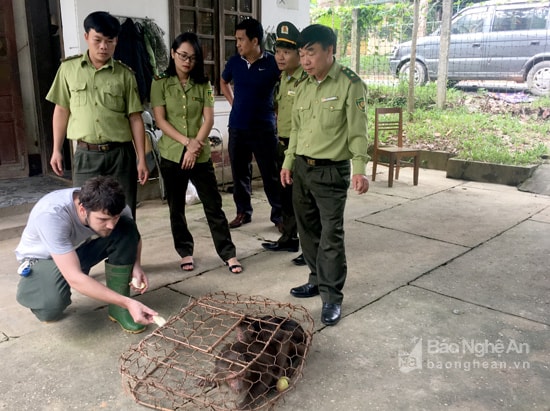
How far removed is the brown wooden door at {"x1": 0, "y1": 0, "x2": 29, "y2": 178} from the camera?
15.8 ft

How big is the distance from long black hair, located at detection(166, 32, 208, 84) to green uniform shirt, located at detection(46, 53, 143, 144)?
0.31 meters

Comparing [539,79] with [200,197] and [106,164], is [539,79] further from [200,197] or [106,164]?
[106,164]

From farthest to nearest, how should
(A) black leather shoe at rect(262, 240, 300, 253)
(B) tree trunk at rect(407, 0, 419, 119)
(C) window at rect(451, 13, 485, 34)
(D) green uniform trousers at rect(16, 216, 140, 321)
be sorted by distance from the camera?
(C) window at rect(451, 13, 485, 34) → (B) tree trunk at rect(407, 0, 419, 119) → (A) black leather shoe at rect(262, 240, 300, 253) → (D) green uniform trousers at rect(16, 216, 140, 321)

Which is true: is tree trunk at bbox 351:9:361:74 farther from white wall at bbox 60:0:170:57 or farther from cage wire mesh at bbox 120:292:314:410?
cage wire mesh at bbox 120:292:314:410

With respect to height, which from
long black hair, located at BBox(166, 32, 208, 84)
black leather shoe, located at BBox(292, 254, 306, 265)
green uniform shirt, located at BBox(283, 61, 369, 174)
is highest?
long black hair, located at BBox(166, 32, 208, 84)

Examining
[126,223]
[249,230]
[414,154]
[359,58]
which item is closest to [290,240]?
[249,230]

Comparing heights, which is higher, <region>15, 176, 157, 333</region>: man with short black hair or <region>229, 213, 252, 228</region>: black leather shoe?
<region>15, 176, 157, 333</region>: man with short black hair

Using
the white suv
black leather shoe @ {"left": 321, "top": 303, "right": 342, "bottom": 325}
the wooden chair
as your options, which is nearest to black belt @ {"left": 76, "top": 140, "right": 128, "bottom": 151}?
black leather shoe @ {"left": 321, "top": 303, "right": 342, "bottom": 325}

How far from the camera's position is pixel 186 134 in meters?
3.16

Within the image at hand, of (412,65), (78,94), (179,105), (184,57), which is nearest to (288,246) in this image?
(179,105)

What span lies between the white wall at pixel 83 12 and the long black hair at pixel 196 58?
1534mm

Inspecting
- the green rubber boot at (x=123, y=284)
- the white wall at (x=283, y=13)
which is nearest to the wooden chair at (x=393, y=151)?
the white wall at (x=283, y=13)

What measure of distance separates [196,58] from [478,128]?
18.1ft

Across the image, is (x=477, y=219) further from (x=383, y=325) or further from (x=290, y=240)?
(x=383, y=325)
